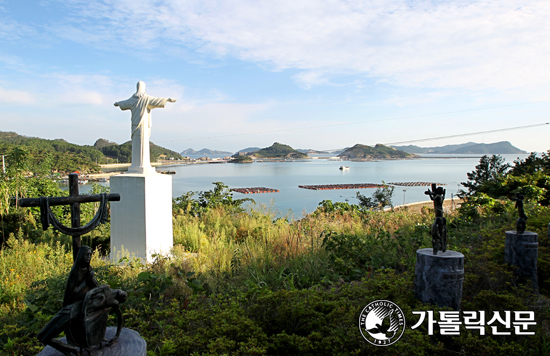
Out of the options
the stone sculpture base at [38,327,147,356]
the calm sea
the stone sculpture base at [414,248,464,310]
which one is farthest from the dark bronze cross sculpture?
the calm sea

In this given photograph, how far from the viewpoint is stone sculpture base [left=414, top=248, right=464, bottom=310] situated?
2715mm

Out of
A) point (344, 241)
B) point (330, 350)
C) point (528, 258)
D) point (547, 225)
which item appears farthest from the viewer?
point (547, 225)

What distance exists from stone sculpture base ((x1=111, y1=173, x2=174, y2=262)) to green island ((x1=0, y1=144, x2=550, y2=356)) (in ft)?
1.89

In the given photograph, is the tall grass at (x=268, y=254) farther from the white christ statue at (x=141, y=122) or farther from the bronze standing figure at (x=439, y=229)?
the white christ statue at (x=141, y=122)

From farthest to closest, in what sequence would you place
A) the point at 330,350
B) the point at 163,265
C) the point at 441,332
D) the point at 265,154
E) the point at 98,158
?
the point at 265,154 < the point at 98,158 < the point at 163,265 < the point at 441,332 < the point at 330,350

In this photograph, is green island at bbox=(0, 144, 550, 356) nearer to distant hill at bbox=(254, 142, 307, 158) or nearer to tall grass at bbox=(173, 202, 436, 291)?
tall grass at bbox=(173, 202, 436, 291)

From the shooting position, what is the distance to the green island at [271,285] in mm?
2236

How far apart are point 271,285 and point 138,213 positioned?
101 inches

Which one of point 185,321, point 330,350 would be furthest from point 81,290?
point 330,350

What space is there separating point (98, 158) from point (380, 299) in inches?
1123

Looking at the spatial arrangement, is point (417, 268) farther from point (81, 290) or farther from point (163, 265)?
point (163, 265)

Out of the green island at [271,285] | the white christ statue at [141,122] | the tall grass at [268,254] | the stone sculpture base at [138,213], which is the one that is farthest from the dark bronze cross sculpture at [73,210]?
the white christ statue at [141,122]

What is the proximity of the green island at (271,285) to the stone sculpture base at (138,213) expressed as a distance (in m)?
0.58

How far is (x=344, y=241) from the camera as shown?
4.71 m
